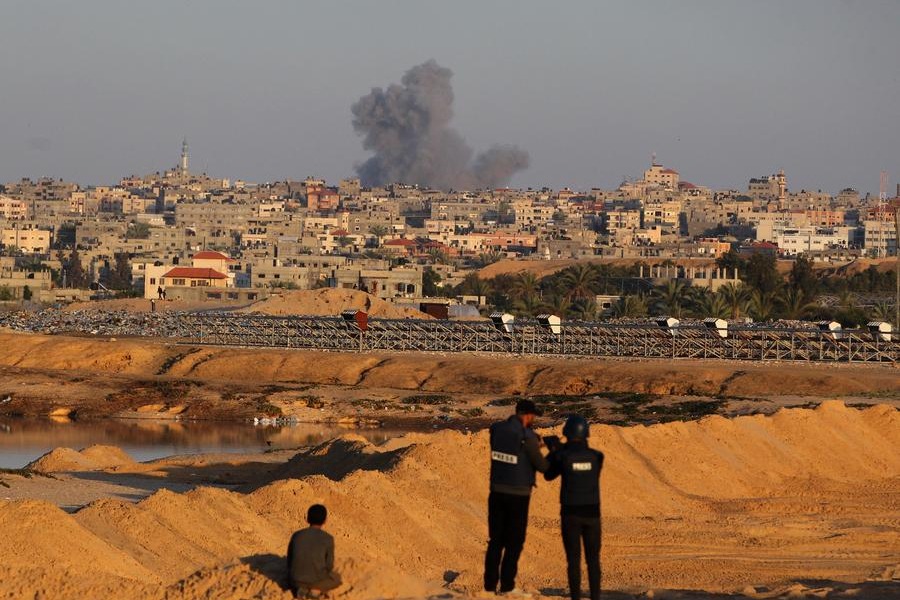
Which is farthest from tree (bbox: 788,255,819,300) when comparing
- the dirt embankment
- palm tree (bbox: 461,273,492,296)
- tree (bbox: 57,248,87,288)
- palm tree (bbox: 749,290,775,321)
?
the dirt embankment

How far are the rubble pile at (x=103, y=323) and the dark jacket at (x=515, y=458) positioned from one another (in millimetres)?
59632

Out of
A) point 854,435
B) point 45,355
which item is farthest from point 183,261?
point 854,435

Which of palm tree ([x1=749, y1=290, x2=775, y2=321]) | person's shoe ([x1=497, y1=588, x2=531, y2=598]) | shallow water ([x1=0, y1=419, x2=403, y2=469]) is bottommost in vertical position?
shallow water ([x1=0, y1=419, x2=403, y2=469])

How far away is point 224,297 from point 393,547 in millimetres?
88474

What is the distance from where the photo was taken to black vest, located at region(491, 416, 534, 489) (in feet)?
45.3

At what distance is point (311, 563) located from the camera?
526 inches

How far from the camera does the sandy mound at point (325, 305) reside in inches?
3314

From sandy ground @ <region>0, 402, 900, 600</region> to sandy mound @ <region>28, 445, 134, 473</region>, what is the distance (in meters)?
0.78

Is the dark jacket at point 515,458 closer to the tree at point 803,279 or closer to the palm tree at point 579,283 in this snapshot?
the palm tree at point 579,283

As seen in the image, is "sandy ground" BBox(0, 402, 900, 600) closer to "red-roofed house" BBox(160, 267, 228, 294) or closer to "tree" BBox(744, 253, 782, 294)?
"red-roofed house" BBox(160, 267, 228, 294)

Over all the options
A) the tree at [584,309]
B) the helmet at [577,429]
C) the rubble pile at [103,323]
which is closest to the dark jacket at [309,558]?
→ the helmet at [577,429]

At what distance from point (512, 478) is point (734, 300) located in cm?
7201

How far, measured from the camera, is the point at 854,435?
30391mm

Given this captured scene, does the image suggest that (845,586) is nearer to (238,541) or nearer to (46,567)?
(238,541)
